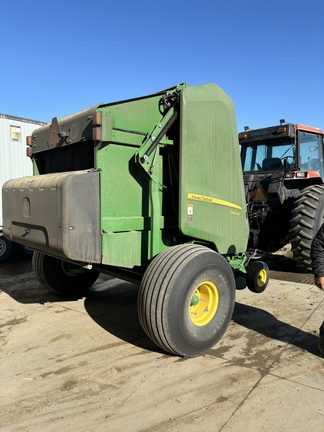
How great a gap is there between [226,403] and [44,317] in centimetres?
267

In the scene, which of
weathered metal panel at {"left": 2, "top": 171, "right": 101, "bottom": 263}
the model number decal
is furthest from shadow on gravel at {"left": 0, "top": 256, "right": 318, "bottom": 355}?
the model number decal

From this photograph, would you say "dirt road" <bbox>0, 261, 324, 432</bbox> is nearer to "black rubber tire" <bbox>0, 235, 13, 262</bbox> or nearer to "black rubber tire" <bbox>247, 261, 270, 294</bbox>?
"black rubber tire" <bbox>247, 261, 270, 294</bbox>

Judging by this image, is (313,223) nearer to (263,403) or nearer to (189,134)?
(189,134)

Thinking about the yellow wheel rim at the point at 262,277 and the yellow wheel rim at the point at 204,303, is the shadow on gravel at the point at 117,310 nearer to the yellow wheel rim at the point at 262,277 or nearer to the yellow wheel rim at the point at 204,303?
the yellow wheel rim at the point at 204,303

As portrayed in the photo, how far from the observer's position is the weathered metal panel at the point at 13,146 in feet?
29.9

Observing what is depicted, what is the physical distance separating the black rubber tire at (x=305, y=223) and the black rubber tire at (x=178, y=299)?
289 cm

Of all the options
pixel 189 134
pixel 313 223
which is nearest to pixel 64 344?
pixel 189 134

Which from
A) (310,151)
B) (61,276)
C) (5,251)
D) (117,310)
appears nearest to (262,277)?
(117,310)

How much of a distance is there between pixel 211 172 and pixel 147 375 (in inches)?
82.5

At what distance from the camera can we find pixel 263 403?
2.65 m

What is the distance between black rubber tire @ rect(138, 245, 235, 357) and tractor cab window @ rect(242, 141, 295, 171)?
3931mm

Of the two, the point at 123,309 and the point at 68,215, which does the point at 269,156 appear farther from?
the point at 68,215

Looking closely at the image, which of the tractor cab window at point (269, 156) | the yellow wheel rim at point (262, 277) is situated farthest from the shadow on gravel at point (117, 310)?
the tractor cab window at point (269, 156)

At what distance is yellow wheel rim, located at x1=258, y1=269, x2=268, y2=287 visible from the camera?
4621mm
